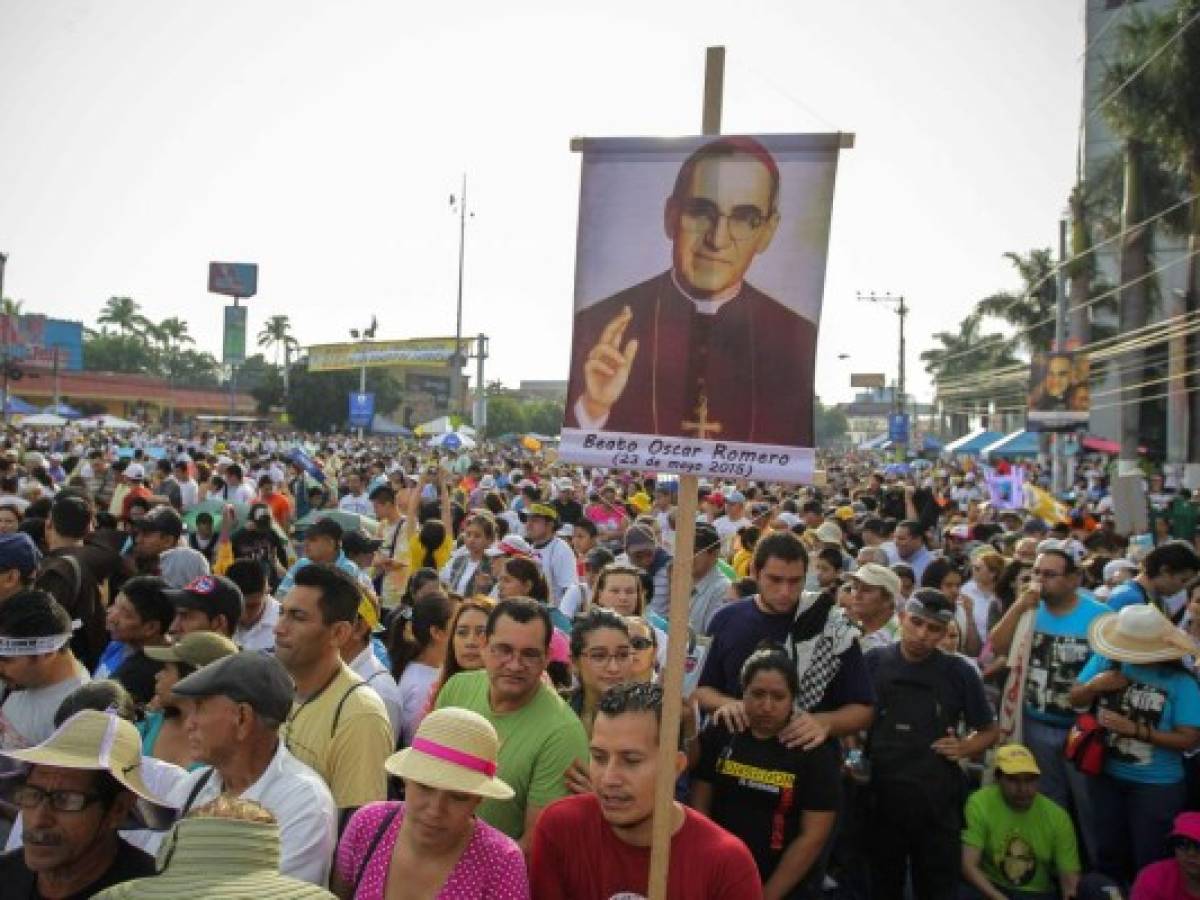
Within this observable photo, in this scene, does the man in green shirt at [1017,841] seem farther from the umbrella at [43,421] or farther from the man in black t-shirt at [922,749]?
the umbrella at [43,421]

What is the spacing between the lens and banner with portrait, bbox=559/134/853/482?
3.35m

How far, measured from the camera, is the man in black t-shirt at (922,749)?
17.9ft

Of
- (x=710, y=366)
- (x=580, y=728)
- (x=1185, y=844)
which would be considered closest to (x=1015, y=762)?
(x=1185, y=844)

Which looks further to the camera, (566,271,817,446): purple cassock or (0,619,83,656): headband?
(0,619,83,656): headband

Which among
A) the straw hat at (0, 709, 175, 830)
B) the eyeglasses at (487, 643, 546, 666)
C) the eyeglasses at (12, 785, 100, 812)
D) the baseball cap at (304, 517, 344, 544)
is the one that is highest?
the baseball cap at (304, 517, 344, 544)

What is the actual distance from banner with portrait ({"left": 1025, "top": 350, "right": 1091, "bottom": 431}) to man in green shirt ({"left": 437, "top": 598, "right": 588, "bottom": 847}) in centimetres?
3000

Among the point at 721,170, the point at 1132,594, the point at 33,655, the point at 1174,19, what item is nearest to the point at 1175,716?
the point at 1132,594

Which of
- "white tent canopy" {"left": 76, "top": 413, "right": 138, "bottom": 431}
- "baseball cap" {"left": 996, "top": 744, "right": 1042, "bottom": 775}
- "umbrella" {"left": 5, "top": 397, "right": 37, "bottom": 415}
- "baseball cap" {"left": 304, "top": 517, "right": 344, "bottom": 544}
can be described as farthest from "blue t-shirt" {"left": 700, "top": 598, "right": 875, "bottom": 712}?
"umbrella" {"left": 5, "top": 397, "right": 37, "bottom": 415}

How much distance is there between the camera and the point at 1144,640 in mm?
5746

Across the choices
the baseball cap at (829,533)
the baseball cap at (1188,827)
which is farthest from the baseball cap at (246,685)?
the baseball cap at (829,533)

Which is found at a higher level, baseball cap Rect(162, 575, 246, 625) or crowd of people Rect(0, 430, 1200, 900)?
baseball cap Rect(162, 575, 246, 625)

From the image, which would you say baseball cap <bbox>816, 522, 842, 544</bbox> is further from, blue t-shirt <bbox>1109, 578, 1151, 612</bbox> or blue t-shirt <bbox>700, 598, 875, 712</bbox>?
blue t-shirt <bbox>700, 598, 875, 712</bbox>

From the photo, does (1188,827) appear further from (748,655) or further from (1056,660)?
(748,655)

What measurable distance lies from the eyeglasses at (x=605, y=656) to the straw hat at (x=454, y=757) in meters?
1.40
